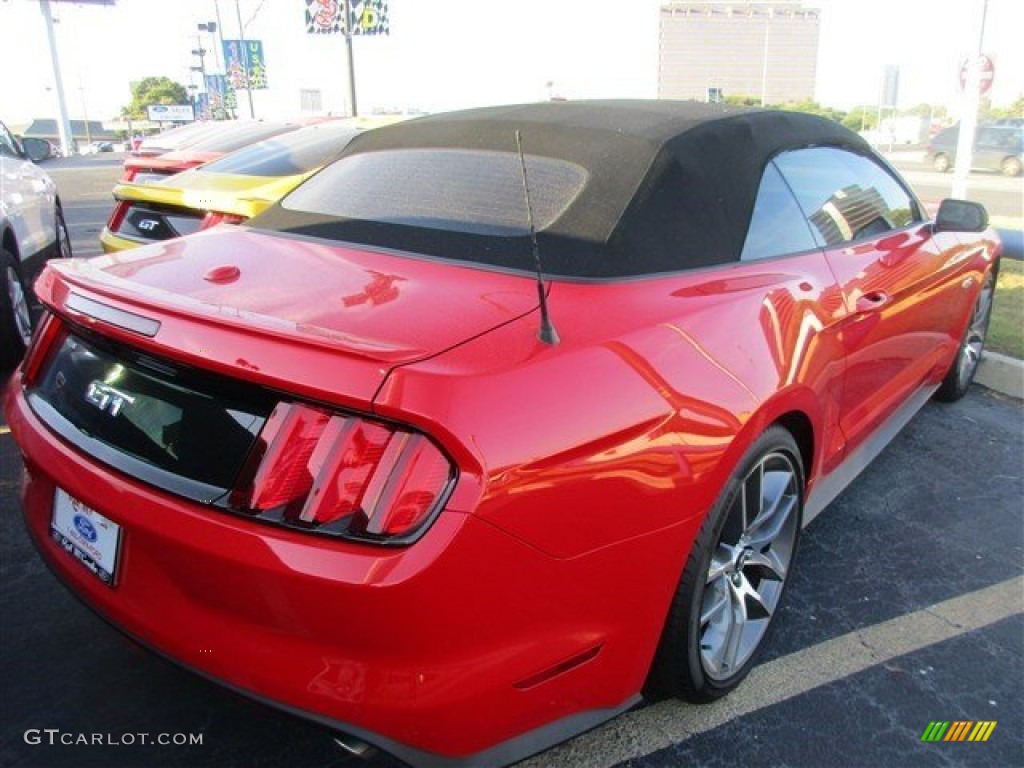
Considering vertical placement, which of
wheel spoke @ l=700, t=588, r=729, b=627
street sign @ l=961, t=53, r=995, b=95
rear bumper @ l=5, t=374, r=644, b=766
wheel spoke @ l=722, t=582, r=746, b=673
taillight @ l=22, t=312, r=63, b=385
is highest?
street sign @ l=961, t=53, r=995, b=95

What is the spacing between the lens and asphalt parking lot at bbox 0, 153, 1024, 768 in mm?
2152

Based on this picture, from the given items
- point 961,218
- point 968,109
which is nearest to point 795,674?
point 961,218

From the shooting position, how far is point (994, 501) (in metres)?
3.71

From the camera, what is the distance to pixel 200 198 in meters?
4.95

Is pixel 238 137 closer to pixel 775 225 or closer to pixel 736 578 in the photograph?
pixel 775 225

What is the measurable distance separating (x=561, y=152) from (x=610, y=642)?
1.50 meters

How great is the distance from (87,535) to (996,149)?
3337 centimetres

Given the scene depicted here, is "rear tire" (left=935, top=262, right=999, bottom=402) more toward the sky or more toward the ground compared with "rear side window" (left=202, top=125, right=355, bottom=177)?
more toward the ground

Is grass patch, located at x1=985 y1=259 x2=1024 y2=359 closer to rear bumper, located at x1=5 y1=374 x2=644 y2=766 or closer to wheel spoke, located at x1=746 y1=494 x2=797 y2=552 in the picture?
wheel spoke, located at x1=746 y1=494 x2=797 y2=552

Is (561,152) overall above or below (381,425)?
above

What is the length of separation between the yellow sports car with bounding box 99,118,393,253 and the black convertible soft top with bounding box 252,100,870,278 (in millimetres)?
2110

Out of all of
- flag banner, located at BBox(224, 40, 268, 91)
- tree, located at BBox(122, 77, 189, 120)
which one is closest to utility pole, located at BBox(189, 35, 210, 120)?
flag banner, located at BBox(224, 40, 268, 91)

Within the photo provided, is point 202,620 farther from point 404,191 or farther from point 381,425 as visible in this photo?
point 404,191

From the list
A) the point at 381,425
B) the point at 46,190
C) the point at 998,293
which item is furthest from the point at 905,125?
the point at 381,425
